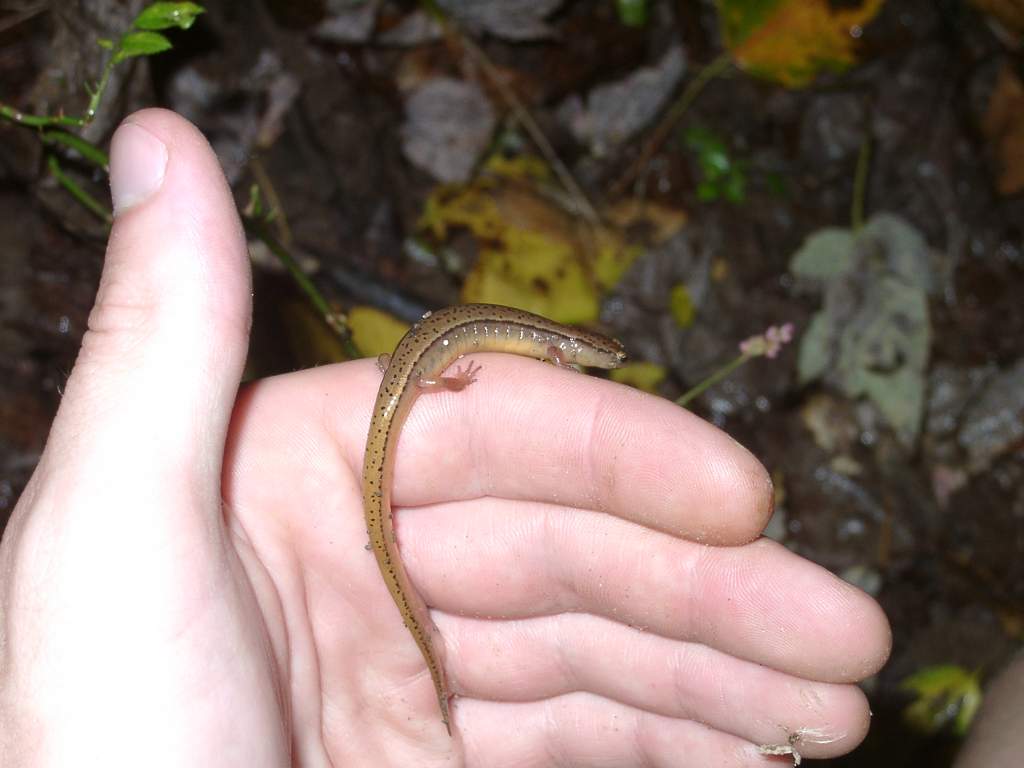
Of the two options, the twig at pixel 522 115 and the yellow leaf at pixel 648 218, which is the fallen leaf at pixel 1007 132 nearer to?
the yellow leaf at pixel 648 218

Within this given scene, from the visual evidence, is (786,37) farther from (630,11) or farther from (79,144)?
(79,144)

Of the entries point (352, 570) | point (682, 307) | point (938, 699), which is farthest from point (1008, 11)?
point (352, 570)

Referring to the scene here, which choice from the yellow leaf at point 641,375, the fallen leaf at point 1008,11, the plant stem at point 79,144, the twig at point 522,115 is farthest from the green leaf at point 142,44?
the fallen leaf at point 1008,11

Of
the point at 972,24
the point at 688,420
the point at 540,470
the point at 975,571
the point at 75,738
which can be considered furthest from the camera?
the point at 972,24

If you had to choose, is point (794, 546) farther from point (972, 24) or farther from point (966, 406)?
point (972, 24)

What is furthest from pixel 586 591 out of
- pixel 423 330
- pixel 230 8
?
pixel 230 8

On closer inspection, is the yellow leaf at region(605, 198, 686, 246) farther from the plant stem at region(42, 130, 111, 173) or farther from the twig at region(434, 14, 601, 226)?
the plant stem at region(42, 130, 111, 173)

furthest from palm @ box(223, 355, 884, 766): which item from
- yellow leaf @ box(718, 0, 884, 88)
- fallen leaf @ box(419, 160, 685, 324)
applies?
yellow leaf @ box(718, 0, 884, 88)

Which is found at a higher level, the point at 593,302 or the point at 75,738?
the point at 75,738
